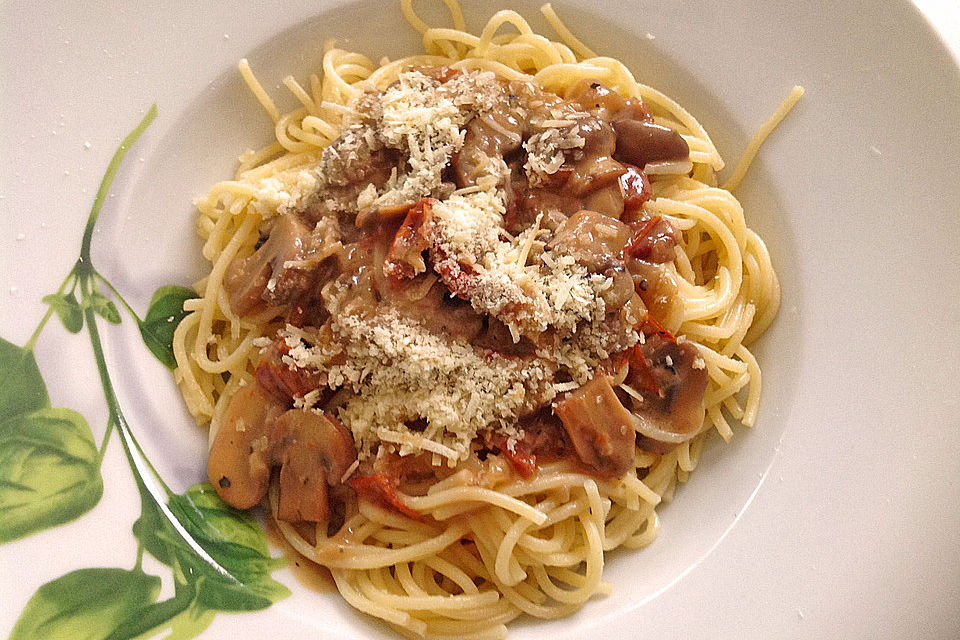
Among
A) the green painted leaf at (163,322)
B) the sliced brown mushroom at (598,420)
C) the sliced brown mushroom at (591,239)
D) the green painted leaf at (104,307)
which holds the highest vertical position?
the sliced brown mushroom at (591,239)

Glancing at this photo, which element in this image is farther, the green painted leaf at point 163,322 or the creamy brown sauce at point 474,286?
the green painted leaf at point 163,322

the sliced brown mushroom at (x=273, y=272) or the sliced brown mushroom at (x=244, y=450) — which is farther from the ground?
the sliced brown mushroom at (x=273, y=272)

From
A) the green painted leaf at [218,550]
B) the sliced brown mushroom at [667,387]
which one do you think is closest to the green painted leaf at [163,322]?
the green painted leaf at [218,550]

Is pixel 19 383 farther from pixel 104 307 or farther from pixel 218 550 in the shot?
pixel 218 550

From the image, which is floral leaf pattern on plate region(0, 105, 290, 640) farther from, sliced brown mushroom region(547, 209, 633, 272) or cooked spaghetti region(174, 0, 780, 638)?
sliced brown mushroom region(547, 209, 633, 272)

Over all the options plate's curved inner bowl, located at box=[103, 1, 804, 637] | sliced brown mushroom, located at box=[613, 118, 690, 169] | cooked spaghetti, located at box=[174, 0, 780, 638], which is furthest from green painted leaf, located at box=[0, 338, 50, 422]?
sliced brown mushroom, located at box=[613, 118, 690, 169]

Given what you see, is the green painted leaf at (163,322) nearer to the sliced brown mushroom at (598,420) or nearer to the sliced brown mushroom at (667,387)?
the sliced brown mushroom at (598,420)

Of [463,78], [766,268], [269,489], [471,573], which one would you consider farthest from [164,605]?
[766,268]
